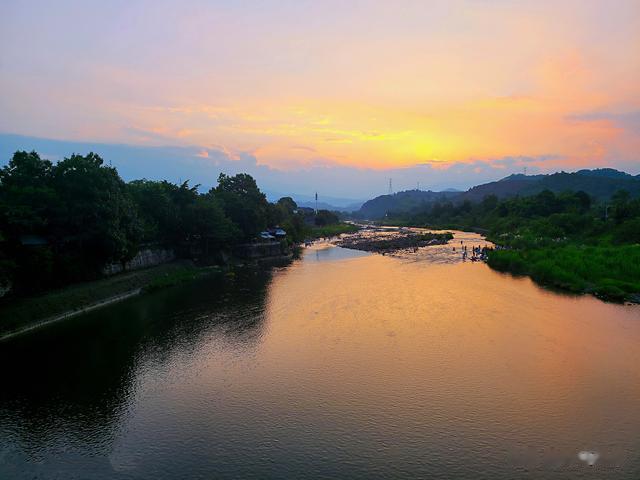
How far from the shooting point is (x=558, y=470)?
1180 centimetres

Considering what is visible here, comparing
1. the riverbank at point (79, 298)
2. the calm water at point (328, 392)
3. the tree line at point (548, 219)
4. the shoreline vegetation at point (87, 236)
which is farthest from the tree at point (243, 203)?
the tree line at point (548, 219)

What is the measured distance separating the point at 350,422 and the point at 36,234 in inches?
951

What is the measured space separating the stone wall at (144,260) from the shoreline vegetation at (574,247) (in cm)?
3177

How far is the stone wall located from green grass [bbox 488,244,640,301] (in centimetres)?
3215

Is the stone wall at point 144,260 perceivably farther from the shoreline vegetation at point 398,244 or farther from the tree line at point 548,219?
the tree line at point 548,219

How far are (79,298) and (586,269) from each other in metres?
35.6

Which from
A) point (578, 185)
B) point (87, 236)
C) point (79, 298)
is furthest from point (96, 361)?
point (578, 185)

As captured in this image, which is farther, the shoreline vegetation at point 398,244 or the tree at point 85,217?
the shoreline vegetation at point 398,244

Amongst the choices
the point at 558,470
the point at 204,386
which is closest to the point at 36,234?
the point at 204,386

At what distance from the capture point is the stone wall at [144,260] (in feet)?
112

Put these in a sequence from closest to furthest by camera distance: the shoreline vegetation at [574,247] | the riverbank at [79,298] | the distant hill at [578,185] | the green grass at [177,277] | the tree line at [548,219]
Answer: the riverbank at [79,298] < the shoreline vegetation at [574,247] < the green grass at [177,277] < the tree line at [548,219] < the distant hill at [578,185]

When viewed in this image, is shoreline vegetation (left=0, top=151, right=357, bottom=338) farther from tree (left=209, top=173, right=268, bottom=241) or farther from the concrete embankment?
tree (left=209, top=173, right=268, bottom=241)

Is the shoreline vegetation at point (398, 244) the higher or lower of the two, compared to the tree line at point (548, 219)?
lower

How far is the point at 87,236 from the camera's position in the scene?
2969cm
